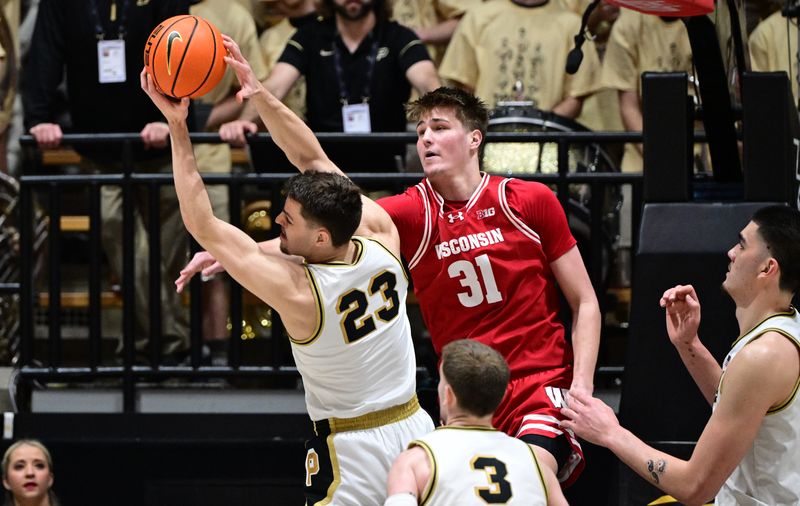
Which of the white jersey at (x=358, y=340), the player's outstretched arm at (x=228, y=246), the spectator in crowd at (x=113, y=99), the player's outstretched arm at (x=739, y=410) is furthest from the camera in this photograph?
the spectator in crowd at (x=113, y=99)

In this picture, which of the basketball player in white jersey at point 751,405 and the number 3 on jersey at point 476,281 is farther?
the number 3 on jersey at point 476,281

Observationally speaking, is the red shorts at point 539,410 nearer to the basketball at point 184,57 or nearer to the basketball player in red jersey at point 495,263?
the basketball player in red jersey at point 495,263

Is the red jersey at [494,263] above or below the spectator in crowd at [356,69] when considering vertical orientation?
below

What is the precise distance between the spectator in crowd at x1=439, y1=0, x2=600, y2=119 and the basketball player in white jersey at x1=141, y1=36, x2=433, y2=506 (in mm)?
3454

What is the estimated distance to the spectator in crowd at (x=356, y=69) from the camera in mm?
7578

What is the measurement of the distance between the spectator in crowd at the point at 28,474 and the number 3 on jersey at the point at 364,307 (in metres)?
2.66

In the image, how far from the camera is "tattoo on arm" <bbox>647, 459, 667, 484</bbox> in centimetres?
447

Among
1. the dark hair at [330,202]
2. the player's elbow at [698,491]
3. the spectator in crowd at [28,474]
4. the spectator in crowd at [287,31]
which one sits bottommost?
the spectator in crowd at [28,474]

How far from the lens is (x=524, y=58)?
8125mm

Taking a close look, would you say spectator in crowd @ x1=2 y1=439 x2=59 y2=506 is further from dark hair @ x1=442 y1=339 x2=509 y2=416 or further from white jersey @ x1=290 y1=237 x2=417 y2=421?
dark hair @ x1=442 y1=339 x2=509 y2=416

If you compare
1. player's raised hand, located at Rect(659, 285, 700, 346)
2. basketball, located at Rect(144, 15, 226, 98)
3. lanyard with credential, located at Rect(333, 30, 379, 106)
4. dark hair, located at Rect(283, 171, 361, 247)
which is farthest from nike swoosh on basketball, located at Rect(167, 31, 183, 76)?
lanyard with credential, located at Rect(333, 30, 379, 106)

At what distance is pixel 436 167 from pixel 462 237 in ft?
0.99

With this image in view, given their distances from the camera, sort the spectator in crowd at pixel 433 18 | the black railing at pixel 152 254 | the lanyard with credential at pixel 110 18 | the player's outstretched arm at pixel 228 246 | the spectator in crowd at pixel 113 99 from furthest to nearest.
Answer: the spectator in crowd at pixel 433 18 → the lanyard with credential at pixel 110 18 → the spectator in crowd at pixel 113 99 → the black railing at pixel 152 254 → the player's outstretched arm at pixel 228 246

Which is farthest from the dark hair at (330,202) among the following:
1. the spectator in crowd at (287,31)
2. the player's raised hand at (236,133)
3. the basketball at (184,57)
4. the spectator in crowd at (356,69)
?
the spectator in crowd at (287,31)
